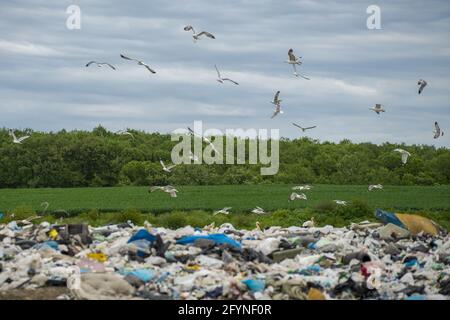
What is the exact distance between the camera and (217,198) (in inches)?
1073

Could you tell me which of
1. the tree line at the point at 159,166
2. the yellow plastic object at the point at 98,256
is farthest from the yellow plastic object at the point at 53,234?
the tree line at the point at 159,166

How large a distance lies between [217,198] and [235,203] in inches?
67.5

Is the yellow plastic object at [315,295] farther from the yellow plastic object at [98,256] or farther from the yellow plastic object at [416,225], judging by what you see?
the yellow plastic object at [416,225]

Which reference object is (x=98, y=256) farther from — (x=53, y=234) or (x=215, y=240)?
(x=215, y=240)

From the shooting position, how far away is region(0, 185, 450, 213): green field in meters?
24.0

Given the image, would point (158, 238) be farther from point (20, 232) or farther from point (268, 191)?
point (268, 191)

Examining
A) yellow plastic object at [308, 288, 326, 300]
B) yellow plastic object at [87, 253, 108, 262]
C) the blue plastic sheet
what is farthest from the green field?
yellow plastic object at [308, 288, 326, 300]

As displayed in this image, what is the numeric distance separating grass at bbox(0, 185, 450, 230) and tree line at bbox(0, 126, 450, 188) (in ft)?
8.40

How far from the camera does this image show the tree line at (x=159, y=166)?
106 feet

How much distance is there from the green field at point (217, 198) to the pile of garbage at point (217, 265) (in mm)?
11398

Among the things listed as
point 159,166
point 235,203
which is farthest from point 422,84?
point 159,166

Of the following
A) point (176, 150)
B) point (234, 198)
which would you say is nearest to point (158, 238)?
point (234, 198)

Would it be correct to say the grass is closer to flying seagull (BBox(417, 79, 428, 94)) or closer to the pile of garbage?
flying seagull (BBox(417, 79, 428, 94))
